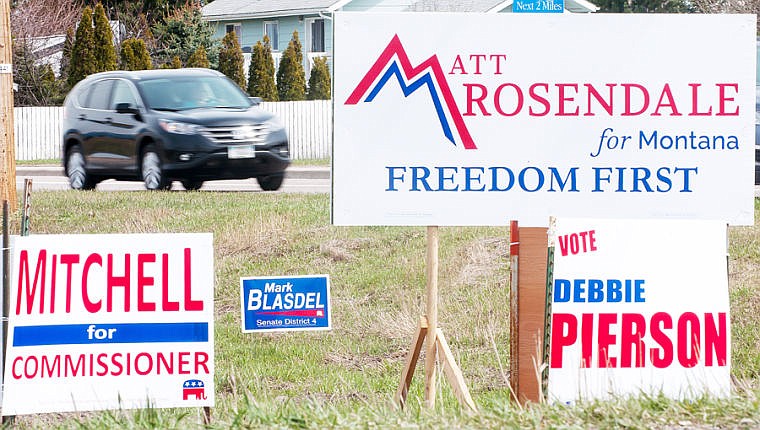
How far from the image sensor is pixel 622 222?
5.77 metres

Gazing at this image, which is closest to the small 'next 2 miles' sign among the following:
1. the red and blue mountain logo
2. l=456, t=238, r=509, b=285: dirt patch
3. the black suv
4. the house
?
the red and blue mountain logo

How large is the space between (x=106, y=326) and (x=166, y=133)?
283 inches

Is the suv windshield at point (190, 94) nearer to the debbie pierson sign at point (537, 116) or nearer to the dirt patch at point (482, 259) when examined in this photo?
the dirt patch at point (482, 259)

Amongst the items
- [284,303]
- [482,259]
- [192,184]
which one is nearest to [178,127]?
[192,184]

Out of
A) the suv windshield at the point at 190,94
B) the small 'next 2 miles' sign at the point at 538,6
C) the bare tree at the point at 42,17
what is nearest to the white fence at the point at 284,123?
the suv windshield at the point at 190,94

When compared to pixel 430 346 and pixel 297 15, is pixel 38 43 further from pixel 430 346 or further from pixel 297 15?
pixel 430 346

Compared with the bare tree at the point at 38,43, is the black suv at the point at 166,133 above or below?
below

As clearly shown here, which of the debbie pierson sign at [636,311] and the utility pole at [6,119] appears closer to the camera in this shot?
the debbie pierson sign at [636,311]

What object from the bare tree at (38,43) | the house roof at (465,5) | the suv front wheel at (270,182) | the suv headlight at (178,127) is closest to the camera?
the suv headlight at (178,127)

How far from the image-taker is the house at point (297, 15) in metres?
36.4

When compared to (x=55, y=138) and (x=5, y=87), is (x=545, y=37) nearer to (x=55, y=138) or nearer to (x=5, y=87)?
(x=5, y=87)

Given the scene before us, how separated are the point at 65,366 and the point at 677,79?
11.7ft

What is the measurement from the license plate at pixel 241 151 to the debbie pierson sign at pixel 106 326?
Result: 7.08 meters

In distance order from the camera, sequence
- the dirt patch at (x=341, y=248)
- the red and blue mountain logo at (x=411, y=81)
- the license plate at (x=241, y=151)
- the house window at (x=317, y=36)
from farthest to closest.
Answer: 1. the house window at (x=317, y=36)
2. the license plate at (x=241, y=151)
3. the dirt patch at (x=341, y=248)
4. the red and blue mountain logo at (x=411, y=81)
